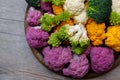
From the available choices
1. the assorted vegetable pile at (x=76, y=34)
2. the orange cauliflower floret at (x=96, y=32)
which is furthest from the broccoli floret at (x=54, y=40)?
the orange cauliflower floret at (x=96, y=32)

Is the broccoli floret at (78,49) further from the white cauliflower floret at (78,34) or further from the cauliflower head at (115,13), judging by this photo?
the cauliflower head at (115,13)

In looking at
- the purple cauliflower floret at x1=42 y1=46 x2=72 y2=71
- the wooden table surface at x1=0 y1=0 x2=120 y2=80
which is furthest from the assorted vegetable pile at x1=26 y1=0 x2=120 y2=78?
the wooden table surface at x1=0 y1=0 x2=120 y2=80

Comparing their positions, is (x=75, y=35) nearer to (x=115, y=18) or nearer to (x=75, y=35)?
(x=75, y=35)

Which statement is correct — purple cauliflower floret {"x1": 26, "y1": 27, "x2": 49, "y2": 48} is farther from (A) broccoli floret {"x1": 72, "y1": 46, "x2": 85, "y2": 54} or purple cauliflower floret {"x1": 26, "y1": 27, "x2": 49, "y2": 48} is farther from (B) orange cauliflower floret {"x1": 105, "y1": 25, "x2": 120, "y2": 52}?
(B) orange cauliflower floret {"x1": 105, "y1": 25, "x2": 120, "y2": 52}

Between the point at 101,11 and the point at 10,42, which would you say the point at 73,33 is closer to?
the point at 101,11

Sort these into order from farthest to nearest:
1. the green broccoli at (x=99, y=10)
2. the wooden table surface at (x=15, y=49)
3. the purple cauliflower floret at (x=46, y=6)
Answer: the wooden table surface at (x=15, y=49) < the purple cauliflower floret at (x=46, y=6) < the green broccoli at (x=99, y=10)
